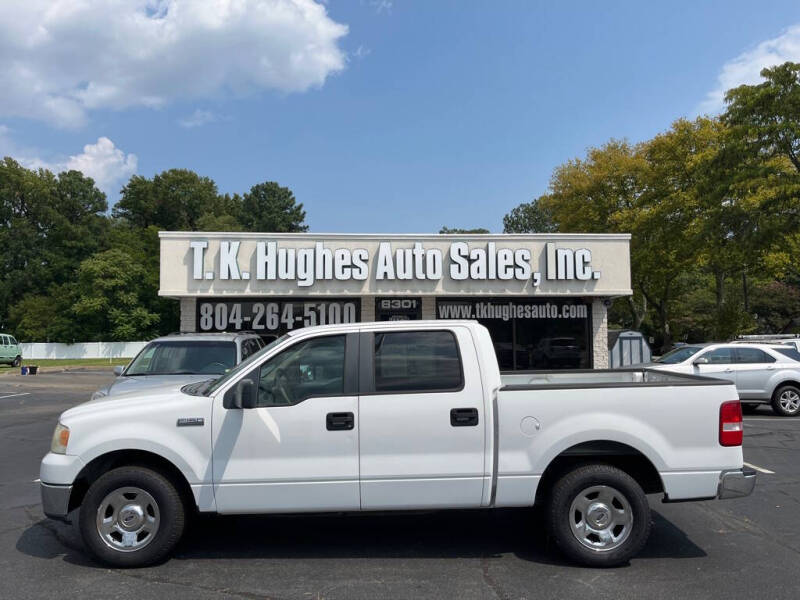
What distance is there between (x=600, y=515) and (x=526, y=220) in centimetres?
8600

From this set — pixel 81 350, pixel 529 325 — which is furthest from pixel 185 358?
pixel 81 350

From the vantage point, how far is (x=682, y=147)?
32.4m

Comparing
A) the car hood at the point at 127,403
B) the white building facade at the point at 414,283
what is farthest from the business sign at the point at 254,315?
the car hood at the point at 127,403

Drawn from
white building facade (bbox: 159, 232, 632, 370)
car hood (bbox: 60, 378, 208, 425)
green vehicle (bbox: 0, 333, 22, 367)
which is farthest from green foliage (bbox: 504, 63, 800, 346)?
green vehicle (bbox: 0, 333, 22, 367)

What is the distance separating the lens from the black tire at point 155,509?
15.7ft

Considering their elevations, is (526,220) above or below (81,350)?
above

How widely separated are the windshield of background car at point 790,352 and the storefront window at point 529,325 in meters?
6.32

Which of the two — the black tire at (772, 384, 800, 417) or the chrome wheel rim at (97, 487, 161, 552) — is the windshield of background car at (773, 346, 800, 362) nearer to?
the black tire at (772, 384, 800, 417)

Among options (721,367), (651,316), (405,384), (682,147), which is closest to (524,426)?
(405,384)

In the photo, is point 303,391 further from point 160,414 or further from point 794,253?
point 794,253

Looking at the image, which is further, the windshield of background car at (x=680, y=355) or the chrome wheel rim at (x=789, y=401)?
the windshield of background car at (x=680, y=355)

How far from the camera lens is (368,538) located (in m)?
5.56

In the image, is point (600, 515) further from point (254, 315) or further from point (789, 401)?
point (254, 315)

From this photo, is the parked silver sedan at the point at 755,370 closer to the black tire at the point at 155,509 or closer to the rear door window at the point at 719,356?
the rear door window at the point at 719,356
